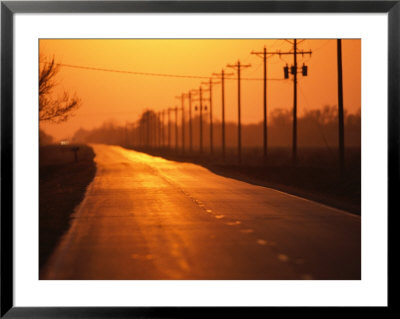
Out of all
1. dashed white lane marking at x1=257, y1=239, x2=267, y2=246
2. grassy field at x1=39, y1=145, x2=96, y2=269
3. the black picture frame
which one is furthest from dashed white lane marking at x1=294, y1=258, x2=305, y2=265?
grassy field at x1=39, y1=145, x2=96, y2=269

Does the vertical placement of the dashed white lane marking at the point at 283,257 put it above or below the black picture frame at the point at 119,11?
below

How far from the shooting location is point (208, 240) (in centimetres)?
1638

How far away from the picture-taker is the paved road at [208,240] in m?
12.4

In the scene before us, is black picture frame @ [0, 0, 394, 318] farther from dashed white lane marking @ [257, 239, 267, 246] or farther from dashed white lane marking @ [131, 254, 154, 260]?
dashed white lane marking @ [257, 239, 267, 246]

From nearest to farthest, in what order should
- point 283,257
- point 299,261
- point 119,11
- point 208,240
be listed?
point 119,11, point 299,261, point 283,257, point 208,240

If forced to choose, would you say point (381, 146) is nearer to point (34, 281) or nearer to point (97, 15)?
point (97, 15)

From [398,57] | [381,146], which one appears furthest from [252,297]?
[398,57]

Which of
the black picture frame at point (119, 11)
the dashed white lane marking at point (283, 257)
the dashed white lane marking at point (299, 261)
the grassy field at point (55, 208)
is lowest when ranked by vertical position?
the dashed white lane marking at point (283, 257)

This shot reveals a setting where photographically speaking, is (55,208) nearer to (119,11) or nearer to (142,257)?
(142,257)

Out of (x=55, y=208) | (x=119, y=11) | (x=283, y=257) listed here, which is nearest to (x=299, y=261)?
(x=283, y=257)

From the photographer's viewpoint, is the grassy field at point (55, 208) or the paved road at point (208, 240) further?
the grassy field at point (55, 208)

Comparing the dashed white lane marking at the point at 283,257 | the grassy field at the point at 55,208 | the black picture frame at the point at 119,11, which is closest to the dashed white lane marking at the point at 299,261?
the dashed white lane marking at the point at 283,257

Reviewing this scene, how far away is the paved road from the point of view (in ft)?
40.8

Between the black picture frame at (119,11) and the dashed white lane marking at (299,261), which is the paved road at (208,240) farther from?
the black picture frame at (119,11)
